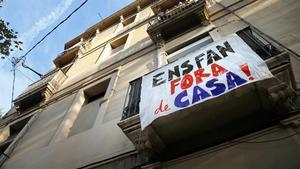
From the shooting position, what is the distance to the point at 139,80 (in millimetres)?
7367

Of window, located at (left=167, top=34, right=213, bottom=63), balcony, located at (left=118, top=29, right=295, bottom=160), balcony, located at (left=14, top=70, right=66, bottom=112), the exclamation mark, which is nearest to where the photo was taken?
the exclamation mark

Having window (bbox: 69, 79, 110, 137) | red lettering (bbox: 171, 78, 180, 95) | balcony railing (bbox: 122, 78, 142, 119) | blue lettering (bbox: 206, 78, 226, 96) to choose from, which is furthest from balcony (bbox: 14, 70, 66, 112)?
blue lettering (bbox: 206, 78, 226, 96)

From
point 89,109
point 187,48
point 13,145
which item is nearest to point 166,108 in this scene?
point 187,48

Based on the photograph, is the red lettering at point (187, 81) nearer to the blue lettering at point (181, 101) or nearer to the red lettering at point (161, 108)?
the blue lettering at point (181, 101)

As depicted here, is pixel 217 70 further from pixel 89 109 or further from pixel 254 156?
pixel 89 109

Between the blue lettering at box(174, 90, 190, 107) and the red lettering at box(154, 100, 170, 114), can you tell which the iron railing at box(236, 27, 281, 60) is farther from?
the red lettering at box(154, 100, 170, 114)

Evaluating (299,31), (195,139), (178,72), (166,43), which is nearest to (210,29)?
(166,43)

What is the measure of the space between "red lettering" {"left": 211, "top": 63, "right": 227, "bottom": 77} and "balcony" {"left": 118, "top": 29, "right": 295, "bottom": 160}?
56 cm

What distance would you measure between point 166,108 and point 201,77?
933 mm

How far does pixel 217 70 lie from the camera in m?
5.16

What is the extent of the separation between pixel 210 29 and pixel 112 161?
17.8ft

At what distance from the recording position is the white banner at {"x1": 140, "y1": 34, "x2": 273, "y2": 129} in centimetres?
463

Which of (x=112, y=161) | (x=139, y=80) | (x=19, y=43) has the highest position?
(x=19, y=43)

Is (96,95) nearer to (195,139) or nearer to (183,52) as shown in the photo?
(183,52)
